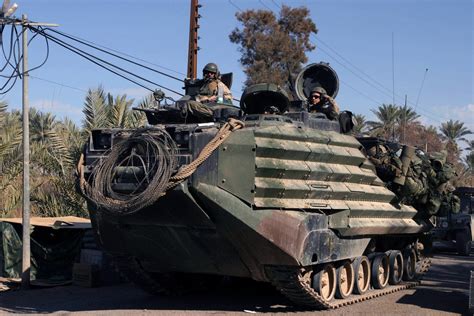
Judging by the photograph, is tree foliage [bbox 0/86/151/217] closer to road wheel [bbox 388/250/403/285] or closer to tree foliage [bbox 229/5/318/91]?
road wheel [bbox 388/250/403/285]

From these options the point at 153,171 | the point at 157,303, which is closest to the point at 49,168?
the point at 157,303

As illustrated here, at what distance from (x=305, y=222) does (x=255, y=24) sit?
24233 millimetres

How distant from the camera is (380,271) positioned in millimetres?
13039

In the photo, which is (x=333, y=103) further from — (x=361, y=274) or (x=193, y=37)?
(x=193, y=37)

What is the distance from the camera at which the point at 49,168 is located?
61.4 ft

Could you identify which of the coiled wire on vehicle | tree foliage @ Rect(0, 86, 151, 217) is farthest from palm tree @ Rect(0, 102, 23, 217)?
the coiled wire on vehicle

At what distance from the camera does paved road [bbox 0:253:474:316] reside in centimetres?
1065

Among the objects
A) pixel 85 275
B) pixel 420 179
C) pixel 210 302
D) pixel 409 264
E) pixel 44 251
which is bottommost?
pixel 210 302

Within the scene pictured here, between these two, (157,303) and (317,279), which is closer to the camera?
(317,279)

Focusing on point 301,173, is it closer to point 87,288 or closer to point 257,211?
point 257,211

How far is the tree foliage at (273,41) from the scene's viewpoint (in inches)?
1266

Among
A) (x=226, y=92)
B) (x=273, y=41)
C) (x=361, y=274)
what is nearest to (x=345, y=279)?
(x=361, y=274)

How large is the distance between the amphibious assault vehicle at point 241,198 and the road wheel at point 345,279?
0.07 feet

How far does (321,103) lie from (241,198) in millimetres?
3676
